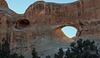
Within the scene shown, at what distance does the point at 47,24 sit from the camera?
2748cm

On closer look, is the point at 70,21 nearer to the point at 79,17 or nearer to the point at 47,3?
the point at 79,17

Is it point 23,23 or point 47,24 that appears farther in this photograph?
point 23,23

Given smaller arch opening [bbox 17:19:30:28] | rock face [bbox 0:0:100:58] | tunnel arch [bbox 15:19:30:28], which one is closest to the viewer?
rock face [bbox 0:0:100:58]

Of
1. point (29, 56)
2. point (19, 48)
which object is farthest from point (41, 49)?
point (19, 48)

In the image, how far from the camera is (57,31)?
27.8 m

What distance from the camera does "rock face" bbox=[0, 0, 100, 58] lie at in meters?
24.3

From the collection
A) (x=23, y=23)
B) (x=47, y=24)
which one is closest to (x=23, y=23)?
(x=23, y=23)

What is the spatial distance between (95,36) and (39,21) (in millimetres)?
11339

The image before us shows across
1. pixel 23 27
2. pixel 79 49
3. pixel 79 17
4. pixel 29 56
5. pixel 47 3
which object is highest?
pixel 47 3

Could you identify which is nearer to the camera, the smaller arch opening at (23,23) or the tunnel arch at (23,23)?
the tunnel arch at (23,23)

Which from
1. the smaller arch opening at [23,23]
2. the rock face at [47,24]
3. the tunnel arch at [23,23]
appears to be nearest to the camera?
the rock face at [47,24]

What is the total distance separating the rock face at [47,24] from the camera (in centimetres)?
2434

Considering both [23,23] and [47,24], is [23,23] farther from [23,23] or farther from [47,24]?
[47,24]

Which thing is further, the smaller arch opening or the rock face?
the smaller arch opening
